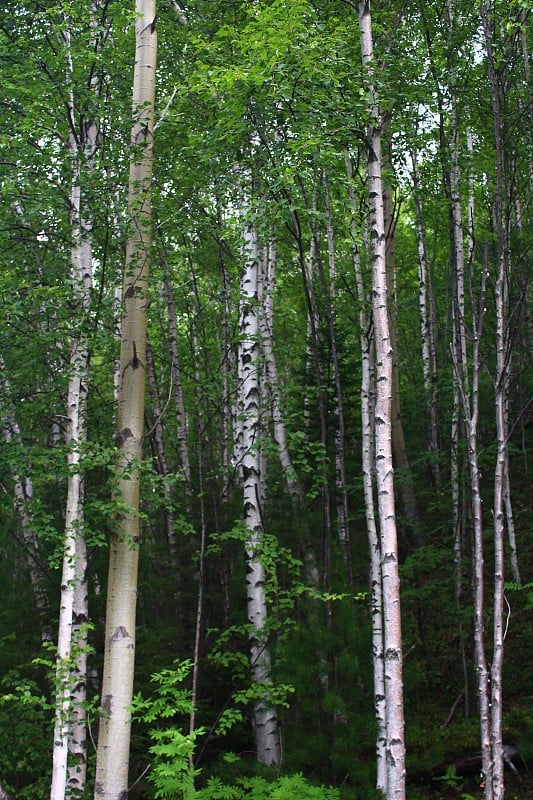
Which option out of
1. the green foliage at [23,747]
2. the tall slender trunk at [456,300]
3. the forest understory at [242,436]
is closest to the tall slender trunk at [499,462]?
the forest understory at [242,436]

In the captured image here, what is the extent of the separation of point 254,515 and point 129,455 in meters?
2.67

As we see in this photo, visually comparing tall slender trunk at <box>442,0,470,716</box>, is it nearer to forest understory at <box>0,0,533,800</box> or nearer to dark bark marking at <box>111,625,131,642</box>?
forest understory at <box>0,0,533,800</box>

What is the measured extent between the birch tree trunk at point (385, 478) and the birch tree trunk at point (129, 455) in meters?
1.81

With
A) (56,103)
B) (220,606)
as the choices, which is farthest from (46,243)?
(220,606)

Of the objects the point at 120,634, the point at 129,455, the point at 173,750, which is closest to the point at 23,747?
the point at 173,750

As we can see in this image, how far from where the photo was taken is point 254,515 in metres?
7.52

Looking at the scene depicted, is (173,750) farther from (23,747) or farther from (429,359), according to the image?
(429,359)

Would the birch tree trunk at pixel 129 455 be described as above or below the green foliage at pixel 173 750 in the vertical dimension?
above

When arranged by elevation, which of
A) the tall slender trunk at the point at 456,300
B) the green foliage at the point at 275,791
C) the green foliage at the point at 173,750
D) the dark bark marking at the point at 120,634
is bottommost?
the green foliage at the point at 275,791

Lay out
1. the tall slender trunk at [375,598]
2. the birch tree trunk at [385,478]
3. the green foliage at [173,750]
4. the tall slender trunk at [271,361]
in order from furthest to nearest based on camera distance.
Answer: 1. the tall slender trunk at [271,361]
2. the tall slender trunk at [375,598]
3. the green foliage at [173,750]
4. the birch tree trunk at [385,478]

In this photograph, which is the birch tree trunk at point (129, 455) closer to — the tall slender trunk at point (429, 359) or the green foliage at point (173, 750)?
the green foliage at point (173, 750)

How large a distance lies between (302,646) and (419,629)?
239 cm

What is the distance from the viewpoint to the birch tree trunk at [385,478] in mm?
4906

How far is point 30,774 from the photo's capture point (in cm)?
768
